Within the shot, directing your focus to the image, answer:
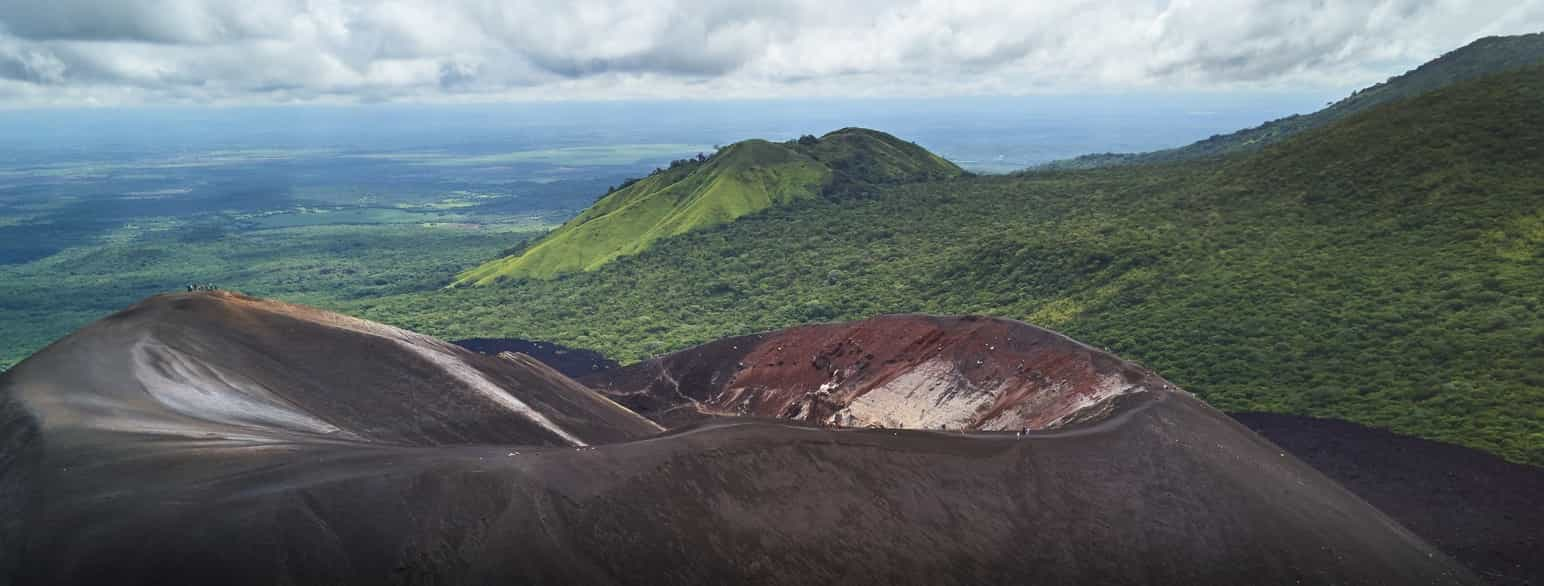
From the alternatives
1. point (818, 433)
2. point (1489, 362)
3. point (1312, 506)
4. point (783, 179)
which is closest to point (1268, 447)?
point (1312, 506)

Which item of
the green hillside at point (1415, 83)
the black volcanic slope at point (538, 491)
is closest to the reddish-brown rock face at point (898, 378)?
the black volcanic slope at point (538, 491)

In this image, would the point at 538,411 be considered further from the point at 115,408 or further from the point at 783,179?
the point at 783,179

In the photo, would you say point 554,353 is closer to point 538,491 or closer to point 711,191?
point 711,191

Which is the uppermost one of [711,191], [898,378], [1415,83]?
[1415,83]

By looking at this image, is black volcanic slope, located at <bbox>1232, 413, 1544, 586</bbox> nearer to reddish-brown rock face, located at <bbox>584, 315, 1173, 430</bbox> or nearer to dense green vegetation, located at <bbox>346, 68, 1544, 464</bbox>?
dense green vegetation, located at <bbox>346, 68, 1544, 464</bbox>

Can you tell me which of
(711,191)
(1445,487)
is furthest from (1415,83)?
(1445,487)

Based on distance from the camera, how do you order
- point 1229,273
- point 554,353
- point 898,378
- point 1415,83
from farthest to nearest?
point 1415,83 → point 554,353 → point 1229,273 → point 898,378

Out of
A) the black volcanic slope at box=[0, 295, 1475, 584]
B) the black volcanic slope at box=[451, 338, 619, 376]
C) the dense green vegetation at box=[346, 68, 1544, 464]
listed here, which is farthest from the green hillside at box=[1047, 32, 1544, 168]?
the black volcanic slope at box=[0, 295, 1475, 584]

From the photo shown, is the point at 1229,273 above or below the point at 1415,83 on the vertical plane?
below
